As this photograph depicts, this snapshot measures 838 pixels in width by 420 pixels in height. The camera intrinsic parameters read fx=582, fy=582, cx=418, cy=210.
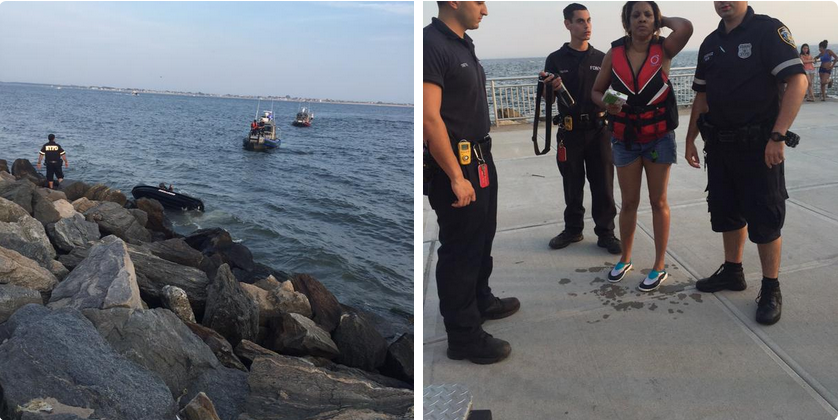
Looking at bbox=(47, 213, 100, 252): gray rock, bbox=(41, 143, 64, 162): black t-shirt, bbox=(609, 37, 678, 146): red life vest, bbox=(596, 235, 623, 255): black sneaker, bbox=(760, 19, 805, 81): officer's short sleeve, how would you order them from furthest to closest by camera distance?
bbox=(41, 143, 64, 162): black t-shirt
bbox=(47, 213, 100, 252): gray rock
bbox=(596, 235, 623, 255): black sneaker
bbox=(609, 37, 678, 146): red life vest
bbox=(760, 19, 805, 81): officer's short sleeve

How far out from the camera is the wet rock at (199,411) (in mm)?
3189

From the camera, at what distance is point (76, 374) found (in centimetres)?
325

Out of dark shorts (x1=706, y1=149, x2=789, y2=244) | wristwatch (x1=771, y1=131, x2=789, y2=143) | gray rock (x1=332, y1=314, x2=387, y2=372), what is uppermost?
wristwatch (x1=771, y1=131, x2=789, y2=143)

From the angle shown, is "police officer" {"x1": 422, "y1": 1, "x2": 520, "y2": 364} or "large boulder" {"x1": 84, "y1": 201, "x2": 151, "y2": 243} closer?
"police officer" {"x1": 422, "y1": 1, "x2": 520, "y2": 364}

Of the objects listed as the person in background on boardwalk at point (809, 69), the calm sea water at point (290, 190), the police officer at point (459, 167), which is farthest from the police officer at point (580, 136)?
the person in background on boardwalk at point (809, 69)

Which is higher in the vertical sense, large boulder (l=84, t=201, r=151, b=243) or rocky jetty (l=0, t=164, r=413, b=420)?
rocky jetty (l=0, t=164, r=413, b=420)

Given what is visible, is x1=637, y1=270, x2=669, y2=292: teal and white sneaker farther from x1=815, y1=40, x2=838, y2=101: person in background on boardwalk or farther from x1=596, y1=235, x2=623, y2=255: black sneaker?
x1=815, y1=40, x2=838, y2=101: person in background on boardwalk

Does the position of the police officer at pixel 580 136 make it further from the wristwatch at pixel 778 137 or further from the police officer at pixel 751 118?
the wristwatch at pixel 778 137

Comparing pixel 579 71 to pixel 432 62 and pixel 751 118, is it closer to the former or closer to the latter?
pixel 751 118

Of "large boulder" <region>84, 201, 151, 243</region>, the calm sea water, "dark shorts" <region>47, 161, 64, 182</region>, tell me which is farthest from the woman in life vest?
"dark shorts" <region>47, 161, 64, 182</region>

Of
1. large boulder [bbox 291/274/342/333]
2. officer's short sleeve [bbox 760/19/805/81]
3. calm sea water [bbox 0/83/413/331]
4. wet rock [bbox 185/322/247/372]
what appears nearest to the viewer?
officer's short sleeve [bbox 760/19/805/81]

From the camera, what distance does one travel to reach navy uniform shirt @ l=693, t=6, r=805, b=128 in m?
2.85

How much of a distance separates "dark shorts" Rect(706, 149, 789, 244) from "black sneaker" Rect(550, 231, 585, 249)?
3.88ft

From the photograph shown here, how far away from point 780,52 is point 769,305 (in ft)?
4.32
